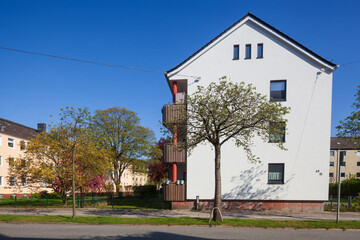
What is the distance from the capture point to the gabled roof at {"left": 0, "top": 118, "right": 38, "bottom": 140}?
2764 cm

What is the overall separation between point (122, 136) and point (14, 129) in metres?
16.6

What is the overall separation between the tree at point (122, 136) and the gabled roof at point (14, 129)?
9.62m

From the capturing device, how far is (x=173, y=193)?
1388cm

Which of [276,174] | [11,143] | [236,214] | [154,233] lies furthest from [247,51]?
[11,143]

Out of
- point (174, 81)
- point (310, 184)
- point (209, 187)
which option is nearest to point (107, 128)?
point (174, 81)

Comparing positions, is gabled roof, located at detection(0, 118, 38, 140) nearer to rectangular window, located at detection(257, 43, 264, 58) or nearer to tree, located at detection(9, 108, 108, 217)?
tree, located at detection(9, 108, 108, 217)

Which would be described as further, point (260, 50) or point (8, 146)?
point (8, 146)

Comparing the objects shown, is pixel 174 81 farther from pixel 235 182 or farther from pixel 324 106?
pixel 324 106

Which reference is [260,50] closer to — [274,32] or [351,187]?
[274,32]

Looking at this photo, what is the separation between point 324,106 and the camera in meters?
13.7

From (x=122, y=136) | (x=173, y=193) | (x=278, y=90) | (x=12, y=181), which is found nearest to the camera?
(x=173, y=193)

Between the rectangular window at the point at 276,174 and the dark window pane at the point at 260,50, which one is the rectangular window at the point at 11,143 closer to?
the rectangular window at the point at 276,174

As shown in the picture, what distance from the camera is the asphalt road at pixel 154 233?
7.68m

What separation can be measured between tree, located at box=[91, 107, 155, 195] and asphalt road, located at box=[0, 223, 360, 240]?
1786cm
